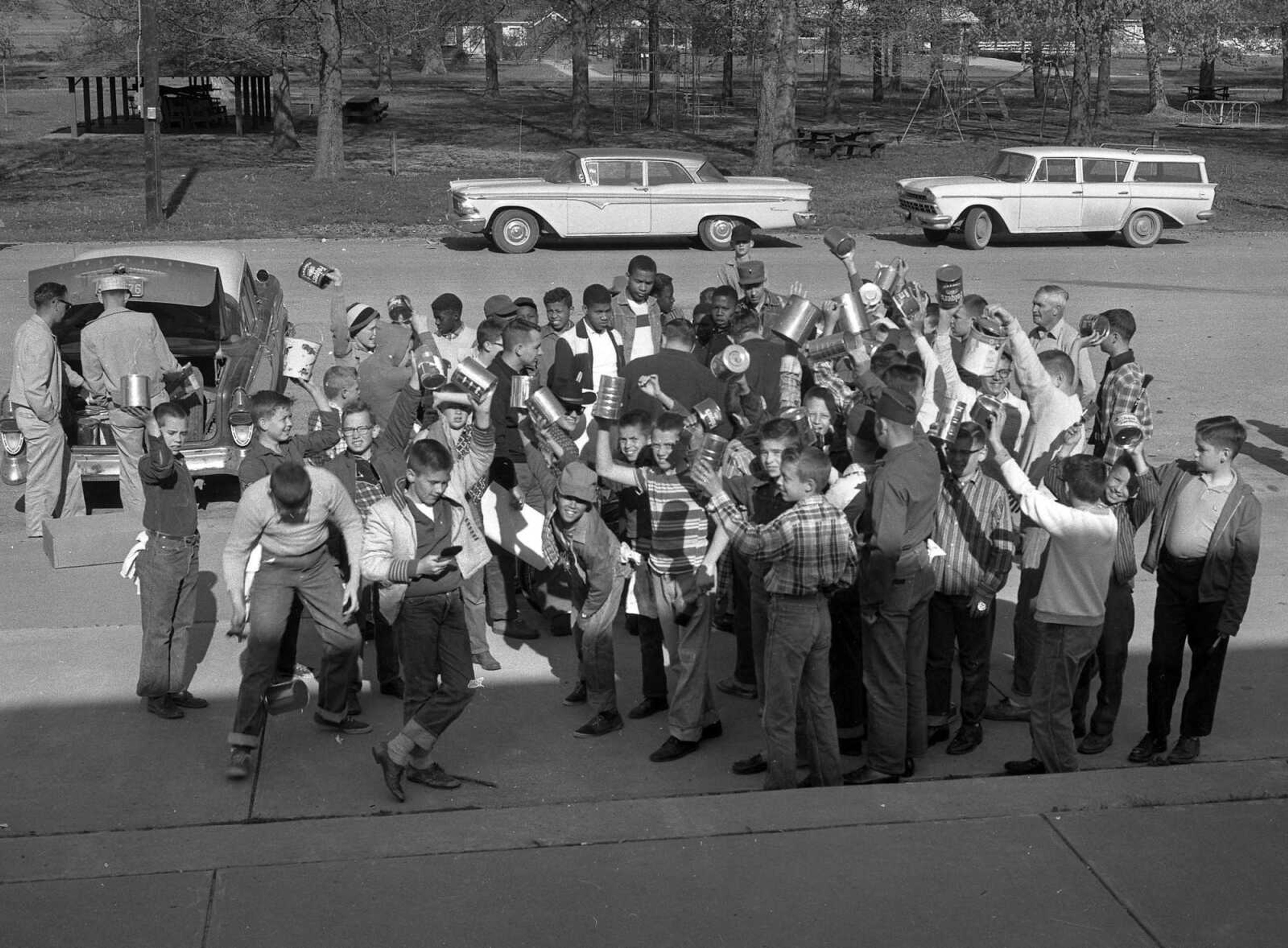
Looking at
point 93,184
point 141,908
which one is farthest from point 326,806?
point 93,184

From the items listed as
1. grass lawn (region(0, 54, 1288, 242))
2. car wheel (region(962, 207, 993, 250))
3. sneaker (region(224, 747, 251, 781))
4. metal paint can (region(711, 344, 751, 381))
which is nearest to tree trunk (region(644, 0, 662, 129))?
grass lawn (region(0, 54, 1288, 242))

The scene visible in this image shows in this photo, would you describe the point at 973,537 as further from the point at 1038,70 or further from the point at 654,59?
the point at 1038,70

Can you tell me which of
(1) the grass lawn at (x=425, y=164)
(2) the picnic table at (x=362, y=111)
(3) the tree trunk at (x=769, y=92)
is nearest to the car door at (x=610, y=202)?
(1) the grass lawn at (x=425, y=164)

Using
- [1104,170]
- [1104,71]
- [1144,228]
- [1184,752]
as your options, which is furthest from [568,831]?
[1104,71]

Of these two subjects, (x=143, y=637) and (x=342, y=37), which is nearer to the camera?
(x=143, y=637)

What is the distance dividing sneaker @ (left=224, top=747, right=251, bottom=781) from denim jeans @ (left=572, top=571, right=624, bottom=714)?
4.86ft

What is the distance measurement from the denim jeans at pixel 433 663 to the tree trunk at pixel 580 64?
31.5 metres

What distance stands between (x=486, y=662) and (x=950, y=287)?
10.9 feet

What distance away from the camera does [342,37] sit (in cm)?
2808

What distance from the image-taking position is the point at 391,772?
573cm

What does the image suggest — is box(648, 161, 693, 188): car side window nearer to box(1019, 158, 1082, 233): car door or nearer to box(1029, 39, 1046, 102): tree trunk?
box(1019, 158, 1082, 233): car door

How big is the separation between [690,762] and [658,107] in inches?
1477

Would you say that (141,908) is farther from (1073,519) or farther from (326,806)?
(1073,519)

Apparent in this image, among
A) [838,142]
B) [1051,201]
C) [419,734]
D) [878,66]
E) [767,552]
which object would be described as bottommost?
[419,734]
